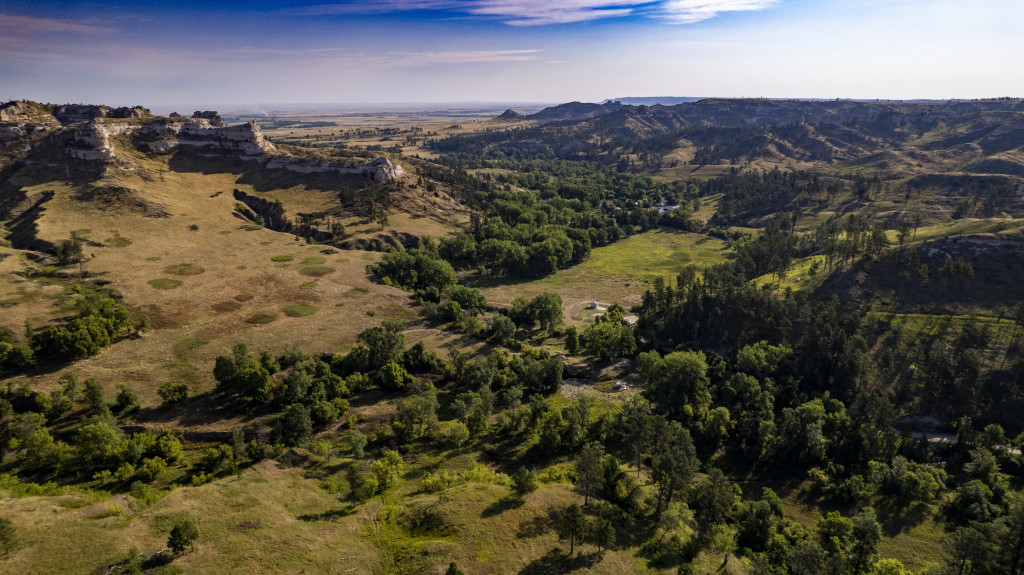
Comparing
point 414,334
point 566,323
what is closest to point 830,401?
point 566,323

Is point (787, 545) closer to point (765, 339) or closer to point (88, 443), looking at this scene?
point (765, 339)

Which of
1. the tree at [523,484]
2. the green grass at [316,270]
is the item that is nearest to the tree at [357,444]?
the tree at [523,484]

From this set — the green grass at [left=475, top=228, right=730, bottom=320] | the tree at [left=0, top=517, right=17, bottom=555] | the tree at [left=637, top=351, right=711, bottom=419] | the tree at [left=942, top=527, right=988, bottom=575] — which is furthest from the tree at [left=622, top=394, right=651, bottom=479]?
the tree at [left=0, top=517, right=17, bottom=555]

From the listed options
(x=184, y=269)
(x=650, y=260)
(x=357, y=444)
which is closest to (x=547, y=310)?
(x=357, y=444)

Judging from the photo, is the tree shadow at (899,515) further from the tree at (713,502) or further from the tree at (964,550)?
the tree at (713,502)

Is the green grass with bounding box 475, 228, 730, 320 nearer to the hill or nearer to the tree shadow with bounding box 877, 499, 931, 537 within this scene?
the hill

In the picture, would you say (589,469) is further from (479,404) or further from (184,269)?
(184,269)
